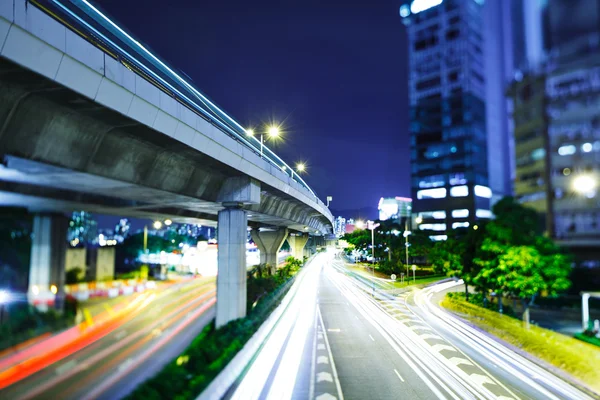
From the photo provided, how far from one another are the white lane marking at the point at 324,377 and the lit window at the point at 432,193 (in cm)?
9187

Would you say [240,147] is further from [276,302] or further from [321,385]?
[276,302]

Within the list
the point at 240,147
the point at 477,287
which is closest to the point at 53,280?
the point at 240,147

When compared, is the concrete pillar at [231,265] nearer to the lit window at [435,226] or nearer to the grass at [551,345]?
the grass at [551,345]

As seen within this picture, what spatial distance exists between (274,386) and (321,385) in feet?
6.48

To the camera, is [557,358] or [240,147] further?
[240,147]

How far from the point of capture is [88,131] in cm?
1222

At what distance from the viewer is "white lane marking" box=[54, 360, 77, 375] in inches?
712

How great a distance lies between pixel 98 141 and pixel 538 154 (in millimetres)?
12962

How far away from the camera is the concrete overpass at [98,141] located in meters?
8.98

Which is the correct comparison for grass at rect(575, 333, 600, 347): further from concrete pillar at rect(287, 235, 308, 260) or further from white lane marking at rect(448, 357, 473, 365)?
concrete pillar at rect(287, 235, 308, 260)

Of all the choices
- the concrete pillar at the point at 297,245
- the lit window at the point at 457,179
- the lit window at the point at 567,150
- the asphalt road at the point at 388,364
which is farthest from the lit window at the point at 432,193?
the lit window at the point at 567,150

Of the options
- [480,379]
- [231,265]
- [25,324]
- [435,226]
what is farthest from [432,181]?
[25,324]

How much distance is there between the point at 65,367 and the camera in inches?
→ 739

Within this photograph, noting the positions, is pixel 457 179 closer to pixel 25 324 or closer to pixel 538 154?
pixel 25 324
